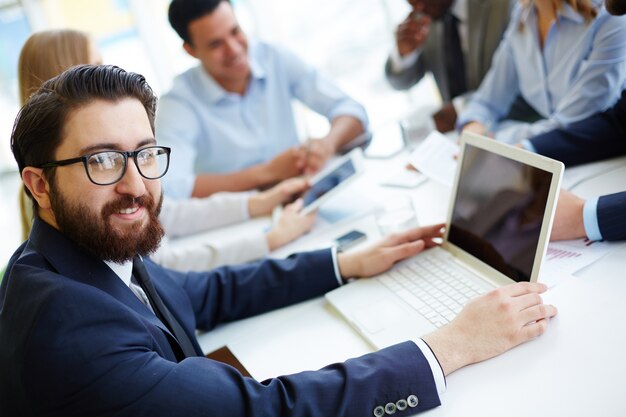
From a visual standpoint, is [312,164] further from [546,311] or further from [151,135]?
[546,311]

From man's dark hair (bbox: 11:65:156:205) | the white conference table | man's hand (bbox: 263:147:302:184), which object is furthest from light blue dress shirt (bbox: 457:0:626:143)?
man's dark hair (bbox: 11:65:156:205)

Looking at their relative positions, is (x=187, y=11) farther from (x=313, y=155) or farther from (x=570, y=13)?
(x=570, y=13)

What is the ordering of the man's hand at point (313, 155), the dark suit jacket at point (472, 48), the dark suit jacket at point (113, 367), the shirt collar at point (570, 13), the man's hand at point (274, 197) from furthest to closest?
the dark suit jacket at point (472, 48)
the man's hand at point (313, 155)
the man's hand at point (274, 197)
the shirt collar at point (570, 13)
the dark suit jacket at point (113, 367)

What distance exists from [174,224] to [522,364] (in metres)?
1.28

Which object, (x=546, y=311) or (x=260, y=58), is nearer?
(x=546, y=311)

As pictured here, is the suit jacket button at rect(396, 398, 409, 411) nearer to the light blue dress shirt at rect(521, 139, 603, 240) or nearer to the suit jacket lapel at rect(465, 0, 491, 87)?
the light blue dress shirt at rect(521, 139, 603, 240)

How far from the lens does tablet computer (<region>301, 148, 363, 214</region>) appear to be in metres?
1.66

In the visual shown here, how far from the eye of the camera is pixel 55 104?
957 mm

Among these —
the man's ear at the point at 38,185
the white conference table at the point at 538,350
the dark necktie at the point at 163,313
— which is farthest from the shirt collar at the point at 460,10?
the man's ear at the point at 38,185

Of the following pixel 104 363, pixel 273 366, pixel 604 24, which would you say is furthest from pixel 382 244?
pixel 604 24

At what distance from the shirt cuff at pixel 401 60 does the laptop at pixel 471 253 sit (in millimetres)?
1468

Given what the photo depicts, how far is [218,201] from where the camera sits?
1.88 m

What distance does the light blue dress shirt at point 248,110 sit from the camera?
230 cm

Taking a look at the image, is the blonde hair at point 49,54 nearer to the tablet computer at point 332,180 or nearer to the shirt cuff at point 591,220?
the tablet computer at point 332,180
